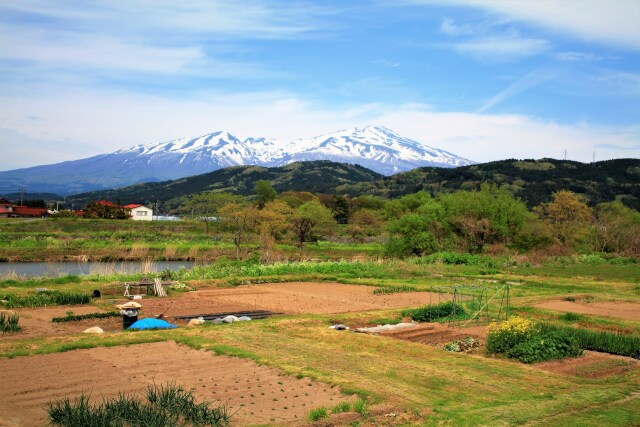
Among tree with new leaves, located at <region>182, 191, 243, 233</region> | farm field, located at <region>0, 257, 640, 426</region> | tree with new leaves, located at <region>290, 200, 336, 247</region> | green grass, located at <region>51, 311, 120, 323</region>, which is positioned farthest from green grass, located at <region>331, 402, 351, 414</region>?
tree with new leaves, located at <region>182, 191, 243, 233</region>

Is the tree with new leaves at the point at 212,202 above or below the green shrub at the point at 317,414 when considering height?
above

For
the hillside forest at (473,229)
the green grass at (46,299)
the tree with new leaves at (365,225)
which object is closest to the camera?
the green grass at (46,299)

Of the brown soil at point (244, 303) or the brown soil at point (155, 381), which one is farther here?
the brown soil at point (244, 303)

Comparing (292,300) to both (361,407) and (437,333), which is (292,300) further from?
(361,407)

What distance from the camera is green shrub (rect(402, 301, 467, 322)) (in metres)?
21.9

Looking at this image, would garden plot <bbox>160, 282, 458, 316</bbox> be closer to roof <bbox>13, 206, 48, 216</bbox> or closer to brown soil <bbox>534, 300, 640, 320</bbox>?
brown soil <bbox>534, 300, 640, 320</bbox>

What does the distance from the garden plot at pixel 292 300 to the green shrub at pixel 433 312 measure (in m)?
2.38

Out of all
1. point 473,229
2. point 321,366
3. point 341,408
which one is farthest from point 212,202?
point 341,408

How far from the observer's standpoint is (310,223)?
65.3 meters

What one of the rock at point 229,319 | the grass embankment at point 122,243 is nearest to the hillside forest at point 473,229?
the grass embankment at point 122,243

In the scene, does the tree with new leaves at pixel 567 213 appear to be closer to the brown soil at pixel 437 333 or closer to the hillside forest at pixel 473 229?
the hillside forest at pixel 473 229

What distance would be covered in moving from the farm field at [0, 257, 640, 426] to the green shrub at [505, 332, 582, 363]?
0.25m

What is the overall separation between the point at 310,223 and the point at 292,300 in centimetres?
3869

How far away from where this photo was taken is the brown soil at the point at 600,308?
23.5 meters
